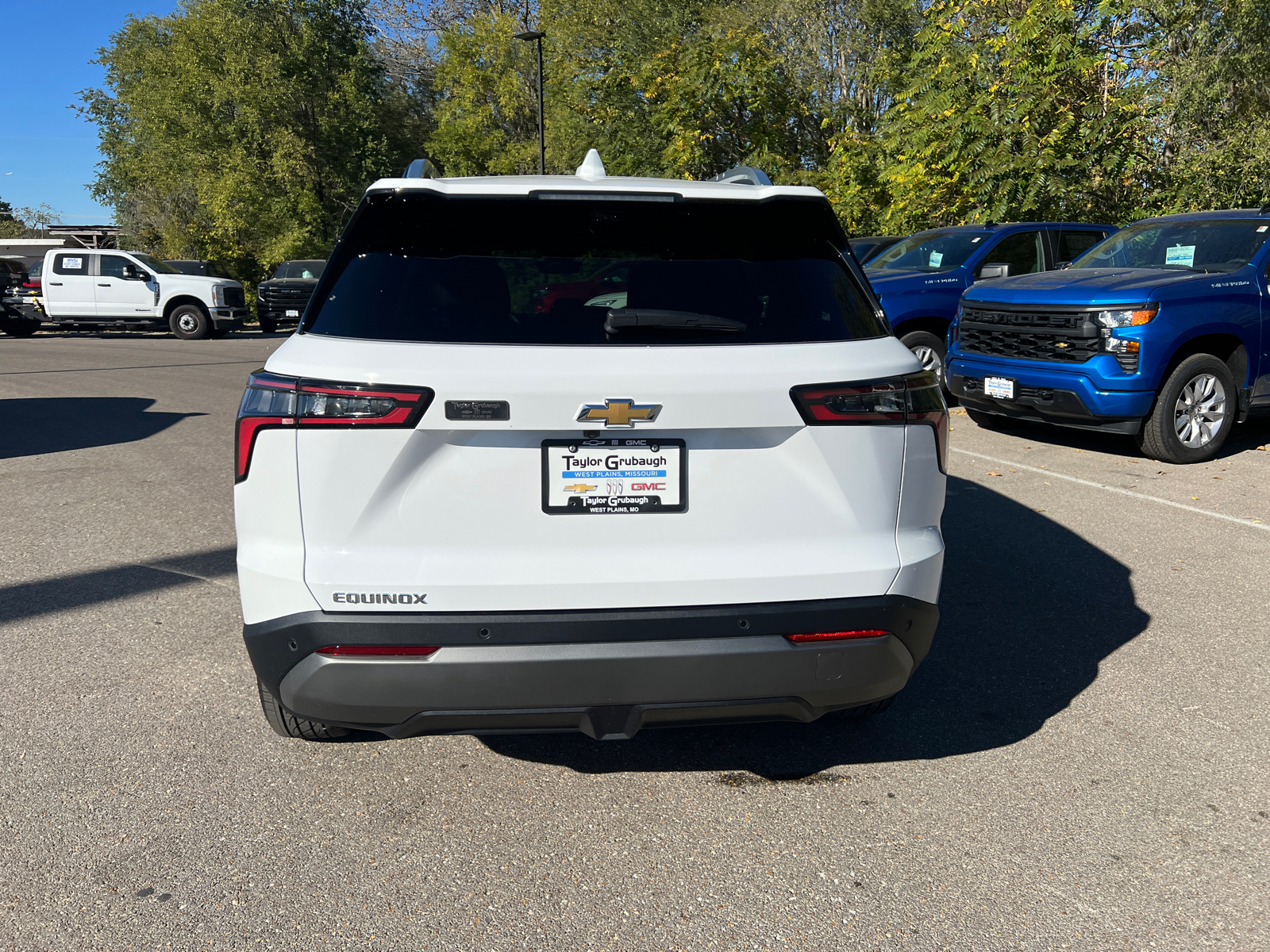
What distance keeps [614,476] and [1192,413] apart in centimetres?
724

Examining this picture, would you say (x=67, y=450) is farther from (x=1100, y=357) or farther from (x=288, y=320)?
(x=288, y=320)

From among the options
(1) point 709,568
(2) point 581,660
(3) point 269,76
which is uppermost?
(3) point 269,76

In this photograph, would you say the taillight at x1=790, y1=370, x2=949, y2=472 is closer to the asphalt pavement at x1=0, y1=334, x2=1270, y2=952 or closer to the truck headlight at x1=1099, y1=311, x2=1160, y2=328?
the asphalt pavement at x1=0, y1=334, x2=1270, y2=952

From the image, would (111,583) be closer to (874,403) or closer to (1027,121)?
(874,403)

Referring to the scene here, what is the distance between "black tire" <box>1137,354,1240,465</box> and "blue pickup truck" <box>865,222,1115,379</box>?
2.53 meters

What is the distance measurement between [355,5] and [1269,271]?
41.2m

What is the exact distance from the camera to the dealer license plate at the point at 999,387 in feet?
27.9

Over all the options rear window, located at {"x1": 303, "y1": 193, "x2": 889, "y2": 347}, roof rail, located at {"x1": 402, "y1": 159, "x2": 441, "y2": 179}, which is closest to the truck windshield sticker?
rear window, located at {"x1": 303, "y1": 193, "x2": 889, "y2": 347}

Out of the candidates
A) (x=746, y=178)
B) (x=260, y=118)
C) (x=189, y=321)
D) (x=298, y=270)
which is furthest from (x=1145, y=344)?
(x=260, y=118)

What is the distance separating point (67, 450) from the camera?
29.4 ft

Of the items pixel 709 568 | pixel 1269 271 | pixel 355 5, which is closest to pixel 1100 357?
→ pixel 1269 271

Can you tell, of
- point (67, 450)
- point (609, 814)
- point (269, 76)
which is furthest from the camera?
point (269, 76)

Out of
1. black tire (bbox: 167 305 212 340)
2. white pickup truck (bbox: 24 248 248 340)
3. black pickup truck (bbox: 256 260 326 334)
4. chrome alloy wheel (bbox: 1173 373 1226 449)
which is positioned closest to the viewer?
chrome alloy wheel (bbox: 1173 373 1226 449)

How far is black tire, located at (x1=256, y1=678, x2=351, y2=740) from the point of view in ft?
9.92
